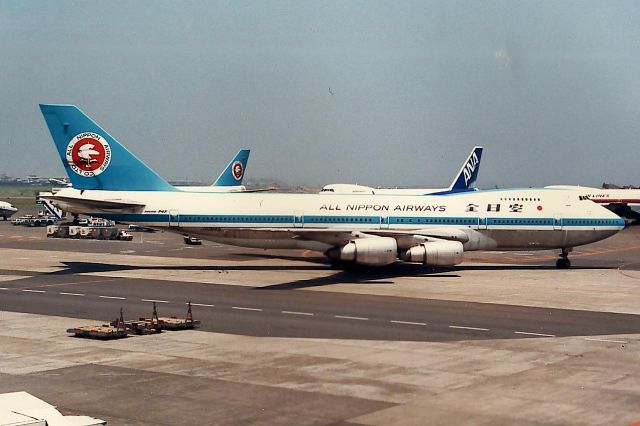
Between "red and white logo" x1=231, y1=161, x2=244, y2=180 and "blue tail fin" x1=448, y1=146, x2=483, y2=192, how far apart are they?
89.6 ft

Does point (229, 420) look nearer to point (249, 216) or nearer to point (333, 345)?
point (333, 345)

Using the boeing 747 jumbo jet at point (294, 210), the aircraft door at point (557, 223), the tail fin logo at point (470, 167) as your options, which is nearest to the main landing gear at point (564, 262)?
the boeing 747 jumbo jet at point (294, 210)

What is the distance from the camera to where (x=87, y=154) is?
5541 centimetres

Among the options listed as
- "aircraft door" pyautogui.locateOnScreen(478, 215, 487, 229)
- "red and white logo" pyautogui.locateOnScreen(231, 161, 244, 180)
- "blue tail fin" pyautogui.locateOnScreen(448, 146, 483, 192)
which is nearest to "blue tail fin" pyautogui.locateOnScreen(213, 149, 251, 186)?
"red and white logo" pyautogui.locateOnScreen(231, 161, 244, 180)

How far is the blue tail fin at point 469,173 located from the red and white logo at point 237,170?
27.3 meters

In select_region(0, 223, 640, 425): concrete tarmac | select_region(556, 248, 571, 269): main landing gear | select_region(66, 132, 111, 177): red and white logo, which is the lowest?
select_region(0, 223, 640, 425): concrete tarmac

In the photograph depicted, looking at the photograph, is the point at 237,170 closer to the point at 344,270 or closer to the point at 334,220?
the point at 344,270

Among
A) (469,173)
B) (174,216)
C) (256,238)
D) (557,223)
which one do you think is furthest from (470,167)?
(174,216)

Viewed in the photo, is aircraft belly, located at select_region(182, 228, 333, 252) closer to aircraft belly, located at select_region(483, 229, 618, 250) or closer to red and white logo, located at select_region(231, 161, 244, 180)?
aircraft belly, located at select_region(483, 229, 618, 250)

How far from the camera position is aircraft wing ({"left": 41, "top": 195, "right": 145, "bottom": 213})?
53625 millimetres

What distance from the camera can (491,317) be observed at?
37875mm

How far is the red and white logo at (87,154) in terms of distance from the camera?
55375mm

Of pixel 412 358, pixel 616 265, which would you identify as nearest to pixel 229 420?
pixel 412 358

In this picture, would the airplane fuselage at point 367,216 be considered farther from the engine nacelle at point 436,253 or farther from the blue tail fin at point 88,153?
the engine nacelle at point 436,253
